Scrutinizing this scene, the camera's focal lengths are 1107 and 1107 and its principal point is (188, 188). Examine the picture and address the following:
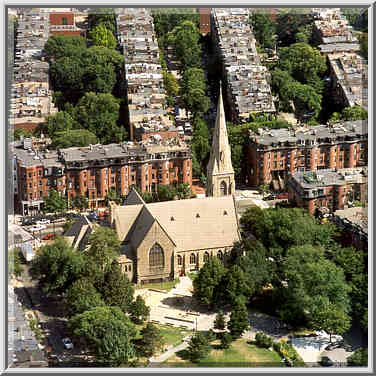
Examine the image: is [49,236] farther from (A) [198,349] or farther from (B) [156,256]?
(A) [198,349]

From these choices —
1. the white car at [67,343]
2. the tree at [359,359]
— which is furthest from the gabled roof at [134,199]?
the tree at [359,359]

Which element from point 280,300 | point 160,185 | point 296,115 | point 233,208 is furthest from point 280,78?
point 280,300

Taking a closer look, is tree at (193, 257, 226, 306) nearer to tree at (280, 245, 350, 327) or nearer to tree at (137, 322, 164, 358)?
tree at (280, 245, 350, 327)

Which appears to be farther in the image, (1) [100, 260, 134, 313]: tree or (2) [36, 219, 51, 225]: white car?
(2) [36, 219, 51, 225]: white car

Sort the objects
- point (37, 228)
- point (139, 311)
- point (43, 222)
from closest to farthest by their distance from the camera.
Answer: point (139, 311)
point (37, 228)
point (43, 222)

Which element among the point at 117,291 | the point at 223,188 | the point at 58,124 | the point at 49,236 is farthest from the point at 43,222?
the point at 117,291

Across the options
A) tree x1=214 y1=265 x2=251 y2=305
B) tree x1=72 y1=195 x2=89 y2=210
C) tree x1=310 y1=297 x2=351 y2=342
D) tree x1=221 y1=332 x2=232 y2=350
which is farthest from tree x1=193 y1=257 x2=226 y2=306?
tree x1=72 y1=195 x2=89 y2=210
